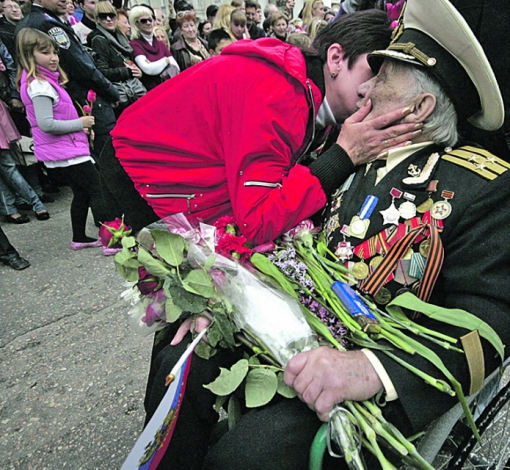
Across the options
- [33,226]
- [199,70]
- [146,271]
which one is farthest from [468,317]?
[33,226]

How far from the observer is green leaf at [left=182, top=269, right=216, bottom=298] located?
123 cm

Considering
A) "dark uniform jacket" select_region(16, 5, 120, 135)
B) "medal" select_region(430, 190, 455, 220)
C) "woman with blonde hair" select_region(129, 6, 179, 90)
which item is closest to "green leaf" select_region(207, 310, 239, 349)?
"medal" select_region(430, 190, 455, 220)

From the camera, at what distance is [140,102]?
1578mm

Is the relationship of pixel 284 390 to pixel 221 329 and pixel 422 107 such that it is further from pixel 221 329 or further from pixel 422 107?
pixel 422 107

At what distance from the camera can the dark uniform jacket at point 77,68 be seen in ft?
12.0

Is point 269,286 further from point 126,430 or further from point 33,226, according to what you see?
point 33,226

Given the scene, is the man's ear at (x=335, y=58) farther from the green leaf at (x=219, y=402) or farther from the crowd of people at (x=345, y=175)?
the green leaf at (x=219, y=402)

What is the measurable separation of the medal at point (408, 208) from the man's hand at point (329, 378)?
1.37 feet

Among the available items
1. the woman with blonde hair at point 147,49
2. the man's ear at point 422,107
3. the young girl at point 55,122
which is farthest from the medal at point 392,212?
the woman with blonde hair at point 147,49

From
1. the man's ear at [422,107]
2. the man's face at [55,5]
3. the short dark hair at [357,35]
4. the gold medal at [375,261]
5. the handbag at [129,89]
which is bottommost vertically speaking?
the handbag at [129,89]

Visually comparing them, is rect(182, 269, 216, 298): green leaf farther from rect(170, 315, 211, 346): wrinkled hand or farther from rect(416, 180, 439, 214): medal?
rect(416, 180, 439, 214): medal

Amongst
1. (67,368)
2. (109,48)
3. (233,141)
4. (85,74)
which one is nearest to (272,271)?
(233,141)

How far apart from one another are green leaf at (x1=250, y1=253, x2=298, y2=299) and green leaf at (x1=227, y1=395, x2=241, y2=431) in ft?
1.16

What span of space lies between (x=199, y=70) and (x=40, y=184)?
15.5ft
